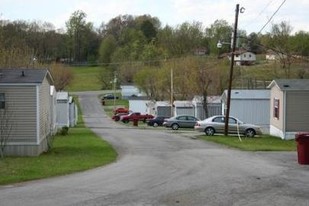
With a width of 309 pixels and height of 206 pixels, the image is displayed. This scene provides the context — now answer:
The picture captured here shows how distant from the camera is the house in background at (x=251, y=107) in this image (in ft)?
154

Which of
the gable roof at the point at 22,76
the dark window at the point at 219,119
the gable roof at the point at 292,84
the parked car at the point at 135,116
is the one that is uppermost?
the gable roof at the point at 22,76

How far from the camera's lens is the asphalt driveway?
12.4m

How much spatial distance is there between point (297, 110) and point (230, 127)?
5956 millimetres

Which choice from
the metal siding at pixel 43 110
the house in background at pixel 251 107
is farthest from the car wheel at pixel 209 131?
the metal siding at pixel 43 110

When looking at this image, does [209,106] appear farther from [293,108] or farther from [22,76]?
[22,76]

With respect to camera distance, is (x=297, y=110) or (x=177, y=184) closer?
(x=177, y=184)

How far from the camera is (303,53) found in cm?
8950

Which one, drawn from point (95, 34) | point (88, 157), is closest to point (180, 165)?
point (88, 157)

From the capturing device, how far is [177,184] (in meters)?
14.8

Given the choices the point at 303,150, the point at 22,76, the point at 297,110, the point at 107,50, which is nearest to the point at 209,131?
the point at 297,110

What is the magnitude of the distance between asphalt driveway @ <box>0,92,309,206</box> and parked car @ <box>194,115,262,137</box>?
16.3 m

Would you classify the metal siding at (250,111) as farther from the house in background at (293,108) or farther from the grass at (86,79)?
the grass at (86,79)

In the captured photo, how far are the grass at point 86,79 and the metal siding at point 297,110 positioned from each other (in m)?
92.5

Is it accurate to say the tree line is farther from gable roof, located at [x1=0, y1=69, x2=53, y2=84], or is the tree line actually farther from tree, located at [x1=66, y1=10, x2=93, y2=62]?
gable roof, located at [x1=0, y1=69, x2=53, y2=84]
